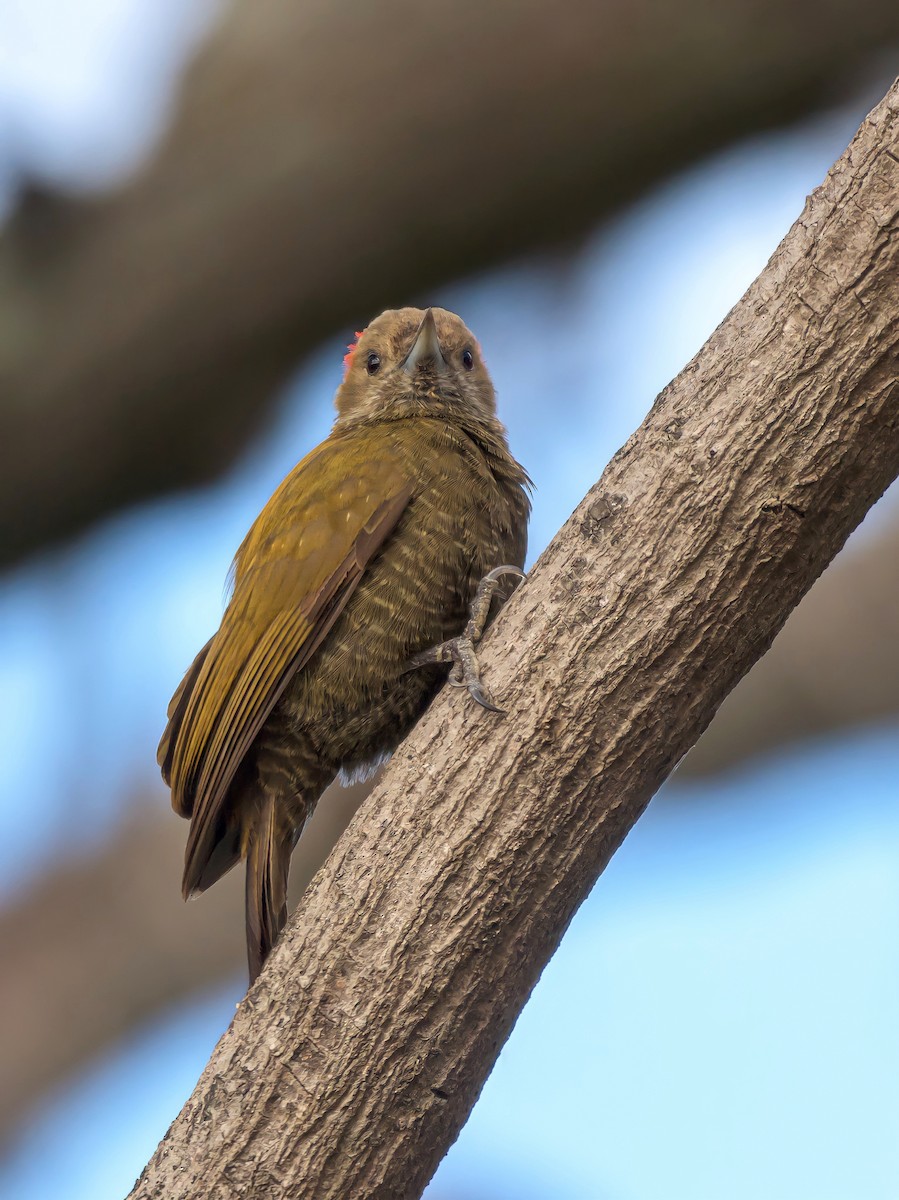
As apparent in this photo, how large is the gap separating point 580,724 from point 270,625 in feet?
3.29

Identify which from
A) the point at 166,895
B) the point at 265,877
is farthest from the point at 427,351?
the point at 166,895

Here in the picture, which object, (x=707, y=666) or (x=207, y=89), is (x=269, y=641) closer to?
(x=707, y=666)

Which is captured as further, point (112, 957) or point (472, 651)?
point (112, 957)

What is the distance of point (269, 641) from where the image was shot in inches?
118

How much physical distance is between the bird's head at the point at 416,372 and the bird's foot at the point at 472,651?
2.64 ft

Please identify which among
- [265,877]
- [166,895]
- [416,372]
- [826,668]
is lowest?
[265,877]

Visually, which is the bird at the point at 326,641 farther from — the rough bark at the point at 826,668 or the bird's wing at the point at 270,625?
the rough bark at the point at 826,668

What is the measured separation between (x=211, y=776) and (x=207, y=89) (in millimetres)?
2534

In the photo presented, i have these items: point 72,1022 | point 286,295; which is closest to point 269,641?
point 286,295

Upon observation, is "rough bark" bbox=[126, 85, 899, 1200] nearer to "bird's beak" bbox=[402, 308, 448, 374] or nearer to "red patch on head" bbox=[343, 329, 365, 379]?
"bird's beak" bbox=[402, 308, 448, 374]

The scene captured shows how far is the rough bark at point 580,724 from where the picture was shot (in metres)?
2.16

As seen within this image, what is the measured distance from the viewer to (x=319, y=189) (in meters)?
4.34

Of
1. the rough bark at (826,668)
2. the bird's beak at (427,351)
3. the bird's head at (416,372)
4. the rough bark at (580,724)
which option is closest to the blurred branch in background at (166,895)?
the rough bark at (826,668)

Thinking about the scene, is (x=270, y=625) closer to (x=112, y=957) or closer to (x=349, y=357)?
(x=349, y=357)
